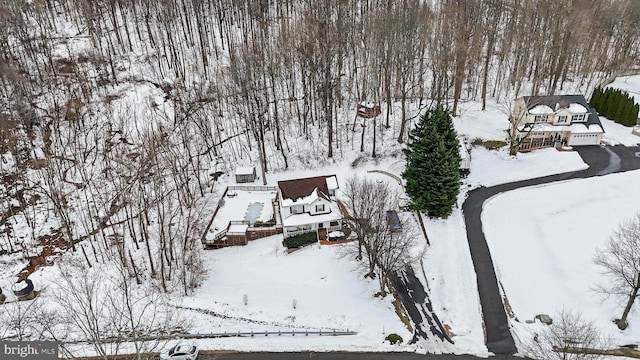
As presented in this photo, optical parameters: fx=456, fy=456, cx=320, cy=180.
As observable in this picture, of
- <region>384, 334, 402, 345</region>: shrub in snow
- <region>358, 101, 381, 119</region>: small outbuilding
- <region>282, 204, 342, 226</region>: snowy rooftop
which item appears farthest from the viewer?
<region>358, 101, 381, 119</region>: small outbuilding

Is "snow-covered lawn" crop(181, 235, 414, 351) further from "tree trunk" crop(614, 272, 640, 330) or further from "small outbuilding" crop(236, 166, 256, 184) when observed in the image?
"tree trunk" crop(614, 272, 640, 330)

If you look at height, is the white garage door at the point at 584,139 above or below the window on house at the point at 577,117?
below

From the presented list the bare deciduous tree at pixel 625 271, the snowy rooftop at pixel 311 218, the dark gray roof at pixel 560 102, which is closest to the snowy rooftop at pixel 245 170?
the snowy rooftop at pixel 311 218

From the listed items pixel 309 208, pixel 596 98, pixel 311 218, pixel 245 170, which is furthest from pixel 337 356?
pixel 596 98

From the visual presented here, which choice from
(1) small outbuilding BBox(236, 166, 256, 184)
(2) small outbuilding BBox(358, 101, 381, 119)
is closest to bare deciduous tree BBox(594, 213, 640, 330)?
(2) small outbuilding BBox(358, 101, 381, 119)

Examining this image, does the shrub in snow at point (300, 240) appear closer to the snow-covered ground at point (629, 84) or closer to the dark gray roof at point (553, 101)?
the dark gray roof at point (553, 101)

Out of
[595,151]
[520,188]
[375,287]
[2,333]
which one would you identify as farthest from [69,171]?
[595,151]
